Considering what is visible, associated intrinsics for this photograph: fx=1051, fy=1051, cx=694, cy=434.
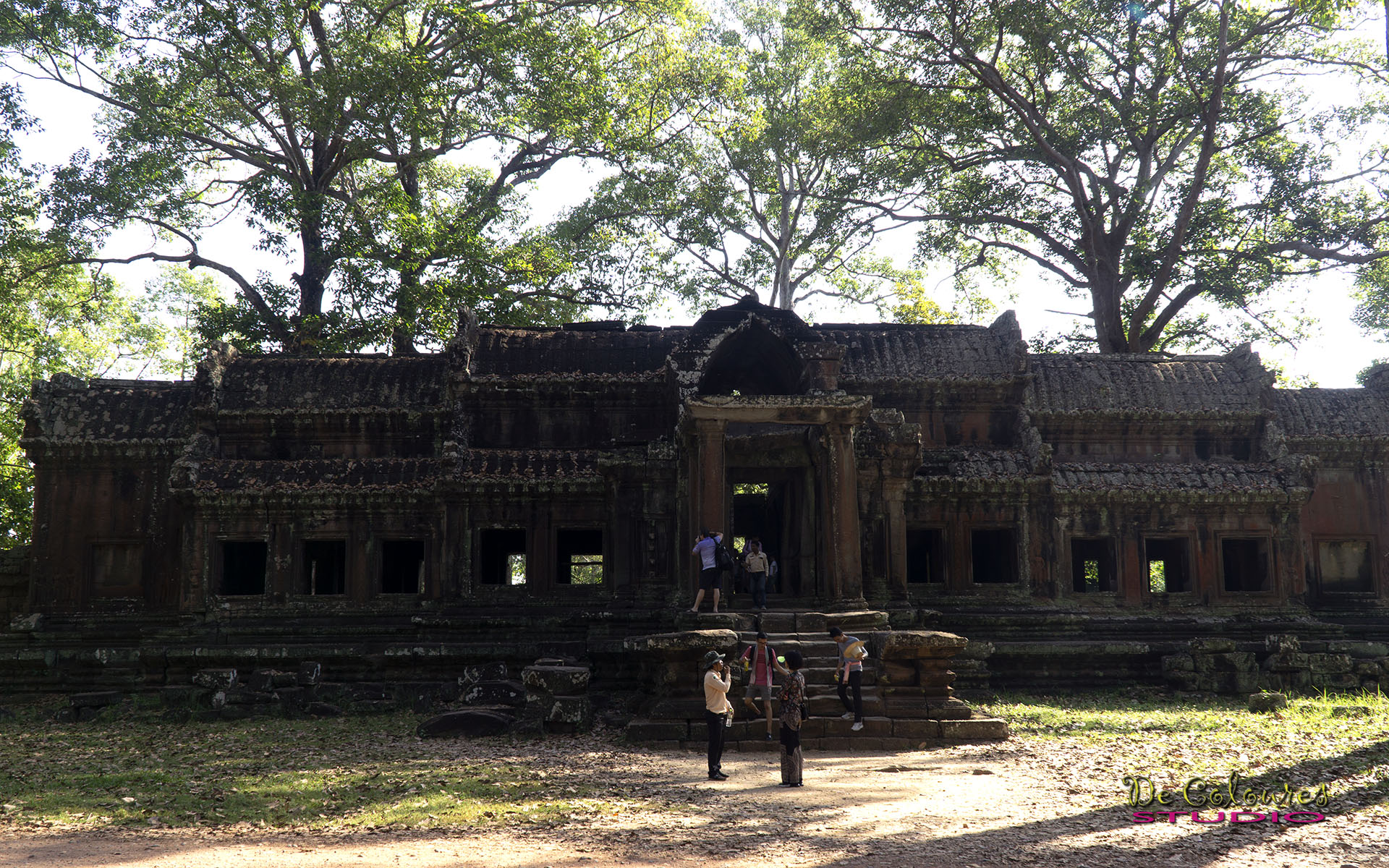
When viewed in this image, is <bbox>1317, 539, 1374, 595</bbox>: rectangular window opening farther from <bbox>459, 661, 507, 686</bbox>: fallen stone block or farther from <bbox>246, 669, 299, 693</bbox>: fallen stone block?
<bbox>246, 669, 299, 693</bbox>: fallen stone block

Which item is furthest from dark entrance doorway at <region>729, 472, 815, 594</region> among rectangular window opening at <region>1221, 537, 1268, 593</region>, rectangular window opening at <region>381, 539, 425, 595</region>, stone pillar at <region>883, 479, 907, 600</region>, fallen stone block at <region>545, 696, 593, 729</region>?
rectangular window opening at <region>1221, 537, 1268, 593</region>

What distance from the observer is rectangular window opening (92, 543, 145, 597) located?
20.8 m

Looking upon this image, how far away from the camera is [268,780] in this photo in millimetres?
10875

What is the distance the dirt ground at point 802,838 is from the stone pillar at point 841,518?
5312 millimetres

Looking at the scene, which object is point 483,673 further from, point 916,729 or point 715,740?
point 916,729

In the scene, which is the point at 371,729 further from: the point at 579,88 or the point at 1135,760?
the point at 579,88

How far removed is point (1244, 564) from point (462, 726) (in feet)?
53.4

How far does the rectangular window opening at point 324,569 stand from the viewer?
A: 20172 mm

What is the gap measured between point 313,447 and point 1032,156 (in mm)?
21134

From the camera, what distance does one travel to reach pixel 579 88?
97.9 ft

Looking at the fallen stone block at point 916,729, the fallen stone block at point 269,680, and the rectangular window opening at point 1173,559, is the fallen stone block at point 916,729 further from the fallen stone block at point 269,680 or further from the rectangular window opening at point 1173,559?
the fallen stone block at point 269,680

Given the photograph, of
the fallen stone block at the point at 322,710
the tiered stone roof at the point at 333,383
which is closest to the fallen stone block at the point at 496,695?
the fallen stone block at the point at 322,710

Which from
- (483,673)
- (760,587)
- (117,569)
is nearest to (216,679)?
(483,673)

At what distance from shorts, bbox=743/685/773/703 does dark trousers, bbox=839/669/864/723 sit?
1081 millimetres
